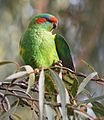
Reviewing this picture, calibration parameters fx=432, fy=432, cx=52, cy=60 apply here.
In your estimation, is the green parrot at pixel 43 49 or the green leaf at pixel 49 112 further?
the green parrot at pixel 43 49

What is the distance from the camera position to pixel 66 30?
377 cm

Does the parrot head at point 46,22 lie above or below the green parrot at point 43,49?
above

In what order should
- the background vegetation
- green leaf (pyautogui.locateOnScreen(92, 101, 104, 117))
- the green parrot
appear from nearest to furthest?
1. green leaf (pyautogui.locateOnScreen(92, 101, 104, 117))
2. the green parrot
3. the background vegetation

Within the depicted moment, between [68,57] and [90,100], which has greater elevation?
[68,57]

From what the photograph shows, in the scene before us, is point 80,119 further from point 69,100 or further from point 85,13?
point 85,13

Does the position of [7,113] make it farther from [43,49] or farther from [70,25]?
[70,25]

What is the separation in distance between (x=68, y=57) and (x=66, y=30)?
1904 millimetres

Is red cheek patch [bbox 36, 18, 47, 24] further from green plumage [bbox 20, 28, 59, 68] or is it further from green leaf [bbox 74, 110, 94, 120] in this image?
green leaf [bbox 74, 110, 94, 120]

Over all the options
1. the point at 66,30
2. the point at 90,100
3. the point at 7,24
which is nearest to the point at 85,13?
the point at 66,30

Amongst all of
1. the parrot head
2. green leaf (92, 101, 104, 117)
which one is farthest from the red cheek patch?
green leaf (92, 101, 104, 117)

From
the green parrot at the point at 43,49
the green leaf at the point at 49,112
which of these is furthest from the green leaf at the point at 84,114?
the green parrot at the point at 43,49

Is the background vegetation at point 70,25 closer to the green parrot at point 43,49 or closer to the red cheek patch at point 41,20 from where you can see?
the red cheek patch at point 41,20

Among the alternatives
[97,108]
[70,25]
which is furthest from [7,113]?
[70,25]

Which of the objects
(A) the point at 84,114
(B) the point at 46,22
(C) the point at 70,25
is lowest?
(A) the point at 84,114
